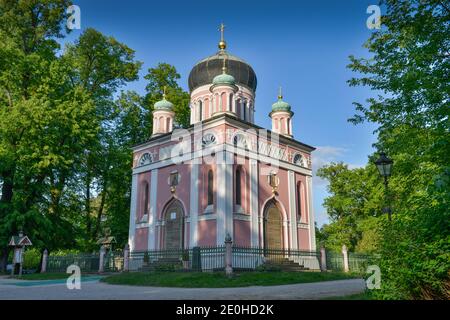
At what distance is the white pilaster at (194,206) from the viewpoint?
20.3 meters

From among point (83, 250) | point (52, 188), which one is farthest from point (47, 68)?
point (83, 250)

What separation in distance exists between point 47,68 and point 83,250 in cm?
1146

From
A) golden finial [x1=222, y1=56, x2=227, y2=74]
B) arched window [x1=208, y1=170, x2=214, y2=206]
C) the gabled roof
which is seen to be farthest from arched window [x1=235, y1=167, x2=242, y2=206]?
the gabled roof

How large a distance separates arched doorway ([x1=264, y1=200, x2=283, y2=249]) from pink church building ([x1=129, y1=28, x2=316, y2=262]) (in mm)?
52

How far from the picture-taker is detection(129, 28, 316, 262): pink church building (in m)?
20.2

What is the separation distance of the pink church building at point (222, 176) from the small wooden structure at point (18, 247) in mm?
5958

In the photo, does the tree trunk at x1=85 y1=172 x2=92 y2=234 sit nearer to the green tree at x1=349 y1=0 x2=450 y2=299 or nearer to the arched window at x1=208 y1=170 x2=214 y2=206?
the arched window at x1=208 y1=170 x2=214 y2=206

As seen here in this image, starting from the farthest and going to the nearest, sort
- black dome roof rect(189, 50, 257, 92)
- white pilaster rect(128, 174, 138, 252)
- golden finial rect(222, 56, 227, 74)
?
black dome roof rect(189, 50, 257, 92), white pilaster rect(128, 174, 138, 252), golden finial rect(222, 56, 227, 74)

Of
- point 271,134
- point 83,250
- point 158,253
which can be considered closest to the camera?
point 158,253

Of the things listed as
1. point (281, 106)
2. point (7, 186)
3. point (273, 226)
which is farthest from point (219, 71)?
point (7, 186)
